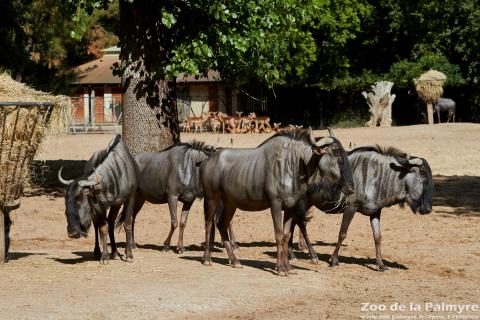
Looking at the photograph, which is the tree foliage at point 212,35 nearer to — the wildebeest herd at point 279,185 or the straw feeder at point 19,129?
the wildebeest herd at point 279,185

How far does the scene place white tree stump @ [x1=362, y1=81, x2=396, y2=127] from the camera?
45844 mm

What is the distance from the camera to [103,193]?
13836 millimetres

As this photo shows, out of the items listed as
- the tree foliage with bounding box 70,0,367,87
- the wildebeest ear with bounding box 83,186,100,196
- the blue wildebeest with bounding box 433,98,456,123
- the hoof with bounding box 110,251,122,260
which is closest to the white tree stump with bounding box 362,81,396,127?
the blue wildebeest with bounding box 433,98,456,123

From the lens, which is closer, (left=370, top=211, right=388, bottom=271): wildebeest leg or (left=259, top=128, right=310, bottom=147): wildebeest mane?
(left=259, top=128, right=310, bottom=147): wildebeest mane

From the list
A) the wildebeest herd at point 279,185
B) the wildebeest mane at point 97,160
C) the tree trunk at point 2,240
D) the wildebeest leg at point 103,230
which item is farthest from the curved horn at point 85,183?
the tree trunk at point 2,240

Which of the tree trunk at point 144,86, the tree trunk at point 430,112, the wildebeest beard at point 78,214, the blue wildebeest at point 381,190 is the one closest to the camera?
the wildebeest beard at point 78,214

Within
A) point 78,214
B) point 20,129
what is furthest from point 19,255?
point 20,129

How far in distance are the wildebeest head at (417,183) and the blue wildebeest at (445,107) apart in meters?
32.3

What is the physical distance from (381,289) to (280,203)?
188 cm

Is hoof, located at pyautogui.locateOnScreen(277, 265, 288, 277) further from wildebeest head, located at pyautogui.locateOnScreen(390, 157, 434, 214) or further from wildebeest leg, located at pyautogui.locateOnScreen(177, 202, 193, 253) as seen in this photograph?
wildebeest leg, located at pyautogui.locateOnScreen(177, 202, 193, 253)

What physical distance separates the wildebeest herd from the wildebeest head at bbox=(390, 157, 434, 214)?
0.05ft

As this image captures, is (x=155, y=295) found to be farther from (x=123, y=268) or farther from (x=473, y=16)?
(x=473, y=16)

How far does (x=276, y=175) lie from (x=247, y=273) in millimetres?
1436

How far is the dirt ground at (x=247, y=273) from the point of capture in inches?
422
